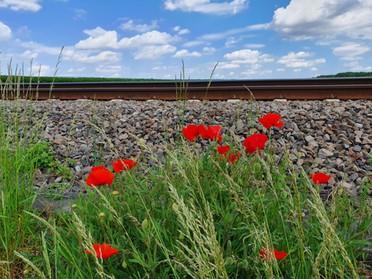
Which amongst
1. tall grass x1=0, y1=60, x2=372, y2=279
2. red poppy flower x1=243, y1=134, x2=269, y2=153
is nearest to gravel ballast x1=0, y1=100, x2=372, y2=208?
tall grass x1=0, y1=60, x2=372, y2=279

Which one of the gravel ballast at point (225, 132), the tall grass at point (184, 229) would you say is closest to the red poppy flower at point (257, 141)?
the tall grass at point (184, 229)

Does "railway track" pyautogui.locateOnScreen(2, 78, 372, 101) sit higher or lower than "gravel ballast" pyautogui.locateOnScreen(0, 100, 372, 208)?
higher

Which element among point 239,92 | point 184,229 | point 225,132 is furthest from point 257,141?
point 239,92

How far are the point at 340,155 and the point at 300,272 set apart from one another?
3.20 metres

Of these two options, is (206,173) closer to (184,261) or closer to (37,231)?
(184,261)

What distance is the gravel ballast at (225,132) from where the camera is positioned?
17.1 feet

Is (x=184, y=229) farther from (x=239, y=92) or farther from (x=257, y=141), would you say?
(x=239, y=92)

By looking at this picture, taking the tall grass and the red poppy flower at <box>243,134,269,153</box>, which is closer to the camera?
the tall grass

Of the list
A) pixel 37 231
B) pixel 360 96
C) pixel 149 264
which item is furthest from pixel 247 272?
pixel 360 96

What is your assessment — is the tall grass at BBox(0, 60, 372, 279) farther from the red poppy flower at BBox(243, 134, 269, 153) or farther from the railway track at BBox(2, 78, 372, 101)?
the railway track at BBox(2, 78, 372, 101)

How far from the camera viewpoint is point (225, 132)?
5.80m

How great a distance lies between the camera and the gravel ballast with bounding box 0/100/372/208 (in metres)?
5.22

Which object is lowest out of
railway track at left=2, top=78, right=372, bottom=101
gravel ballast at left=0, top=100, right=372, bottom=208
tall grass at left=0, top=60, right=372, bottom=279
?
tall grass at left=0, top=60, right=372, bottom=279

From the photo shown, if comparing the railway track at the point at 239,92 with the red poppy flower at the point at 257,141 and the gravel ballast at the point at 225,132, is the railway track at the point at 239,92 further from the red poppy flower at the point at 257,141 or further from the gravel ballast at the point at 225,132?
the red poppy flower at the point at 257,141
